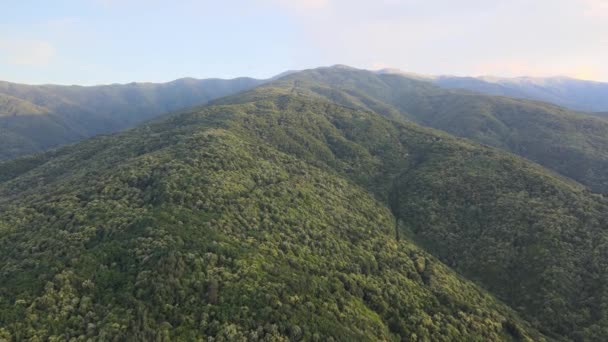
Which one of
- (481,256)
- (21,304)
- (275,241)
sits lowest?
(481,256)

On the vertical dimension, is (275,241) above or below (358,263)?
above

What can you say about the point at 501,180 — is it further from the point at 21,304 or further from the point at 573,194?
the point at 21,304

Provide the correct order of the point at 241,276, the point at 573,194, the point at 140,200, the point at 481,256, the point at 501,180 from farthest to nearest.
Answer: the point at 501,180 → the point at 573,194 → the point at 481,256 → the point at 140,200 → the point at 241,276

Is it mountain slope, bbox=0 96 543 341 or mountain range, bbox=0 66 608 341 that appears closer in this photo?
mountain slope, bbox=0 96 543 341

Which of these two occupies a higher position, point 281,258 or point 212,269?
point 212,269

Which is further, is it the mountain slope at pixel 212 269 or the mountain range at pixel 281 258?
the mountain range at pixel 281 258

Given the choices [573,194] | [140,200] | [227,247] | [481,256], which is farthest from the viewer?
[573,194]

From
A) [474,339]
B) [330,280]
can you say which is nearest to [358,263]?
[330,280]

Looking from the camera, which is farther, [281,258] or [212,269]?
[281,258]
